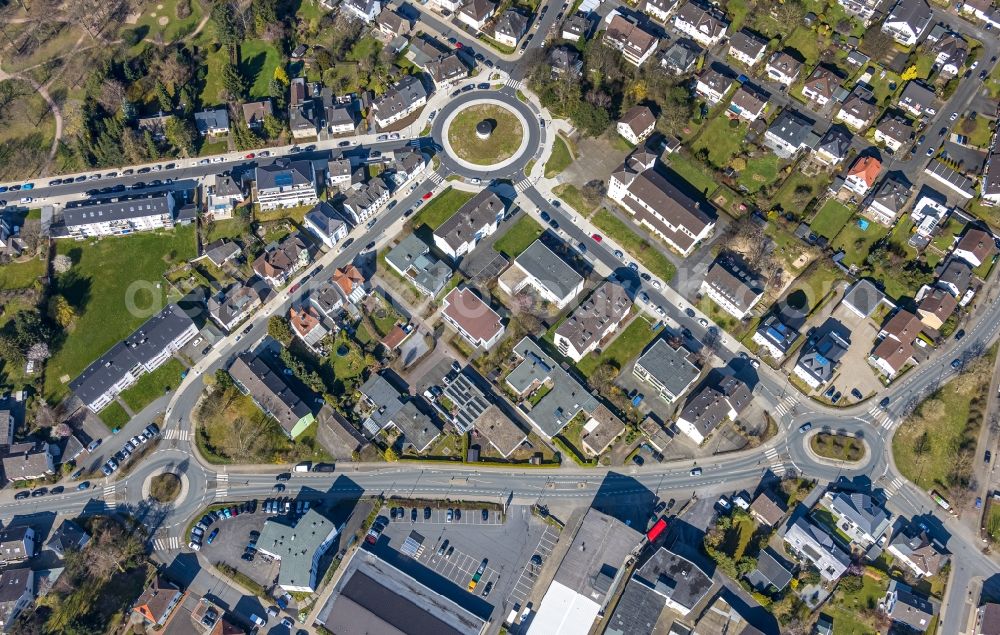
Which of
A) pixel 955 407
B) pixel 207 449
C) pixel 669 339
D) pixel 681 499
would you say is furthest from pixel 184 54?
pixel 955 407

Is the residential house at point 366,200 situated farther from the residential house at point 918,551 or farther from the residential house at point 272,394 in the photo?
the residential house at point 918,551

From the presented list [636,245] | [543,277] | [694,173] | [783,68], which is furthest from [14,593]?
[783,68]

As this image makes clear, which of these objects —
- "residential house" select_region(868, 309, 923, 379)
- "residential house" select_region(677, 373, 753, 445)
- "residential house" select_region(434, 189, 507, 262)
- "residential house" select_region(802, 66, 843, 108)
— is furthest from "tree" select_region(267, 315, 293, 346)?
"residential house" select_region(802, 66, 843, 108)

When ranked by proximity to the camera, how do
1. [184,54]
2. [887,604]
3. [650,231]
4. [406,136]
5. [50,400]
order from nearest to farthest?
[887,604] < [50,400] < [650,231] < [406,136] < [184,54]

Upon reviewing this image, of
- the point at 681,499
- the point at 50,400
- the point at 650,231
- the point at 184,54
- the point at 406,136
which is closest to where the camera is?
the point at 681,499

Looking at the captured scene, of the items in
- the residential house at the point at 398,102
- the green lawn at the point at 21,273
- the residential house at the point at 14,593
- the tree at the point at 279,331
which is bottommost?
the residential house at the point at 14,593

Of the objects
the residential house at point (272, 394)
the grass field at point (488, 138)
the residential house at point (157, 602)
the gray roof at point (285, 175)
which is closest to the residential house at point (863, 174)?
the grass field at point (488, 138)

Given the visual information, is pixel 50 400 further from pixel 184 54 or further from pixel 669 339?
pixel 669 339

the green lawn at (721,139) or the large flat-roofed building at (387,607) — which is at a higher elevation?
the green lawn at (721,139)
